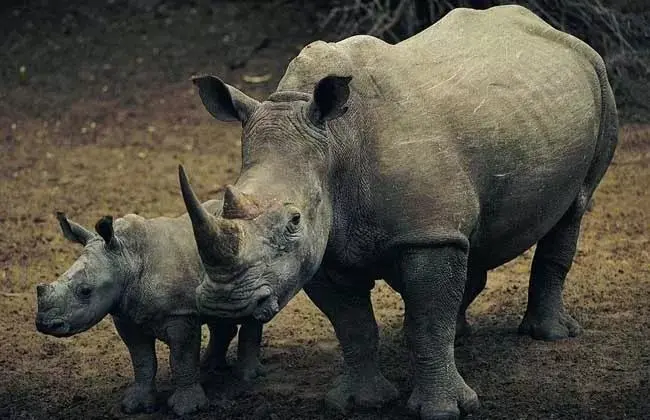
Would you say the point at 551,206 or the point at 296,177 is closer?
the point at 296,177

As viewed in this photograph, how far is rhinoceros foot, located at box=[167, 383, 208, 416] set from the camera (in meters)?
6.06

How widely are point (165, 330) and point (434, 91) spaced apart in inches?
69.8

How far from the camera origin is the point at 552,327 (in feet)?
22.5

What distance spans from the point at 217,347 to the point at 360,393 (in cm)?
100

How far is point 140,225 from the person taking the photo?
6.16m

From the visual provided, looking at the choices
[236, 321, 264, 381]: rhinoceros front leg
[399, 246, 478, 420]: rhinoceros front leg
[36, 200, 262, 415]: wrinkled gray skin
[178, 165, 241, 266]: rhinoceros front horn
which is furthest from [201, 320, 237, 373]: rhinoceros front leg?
[178, 165, 241, 266]: rhinoceros front horn

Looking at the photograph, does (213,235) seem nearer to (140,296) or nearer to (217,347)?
(140,296)

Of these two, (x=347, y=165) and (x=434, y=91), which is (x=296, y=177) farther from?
(x=434, y=91)

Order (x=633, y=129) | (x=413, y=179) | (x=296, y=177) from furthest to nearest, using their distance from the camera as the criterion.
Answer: (x=633, y=129) → (x=413, y=179) → (x=296, y=177)

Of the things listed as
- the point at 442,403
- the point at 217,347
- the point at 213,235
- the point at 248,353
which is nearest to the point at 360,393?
the point at 442,403

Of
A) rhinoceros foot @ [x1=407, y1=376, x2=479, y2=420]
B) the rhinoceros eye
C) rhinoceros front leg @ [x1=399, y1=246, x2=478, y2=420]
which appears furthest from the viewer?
rhinoceros foot @ [x1=407, y1=376, x2=479, y2=420]

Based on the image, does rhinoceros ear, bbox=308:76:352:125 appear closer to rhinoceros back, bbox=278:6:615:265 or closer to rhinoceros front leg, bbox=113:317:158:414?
rhinoceros back, bbox=278:6:615:265

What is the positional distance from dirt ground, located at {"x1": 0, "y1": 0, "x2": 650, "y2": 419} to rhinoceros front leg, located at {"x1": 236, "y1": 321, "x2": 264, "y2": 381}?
3.0 inches

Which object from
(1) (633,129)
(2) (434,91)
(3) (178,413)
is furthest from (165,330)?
(1) (633,129)
